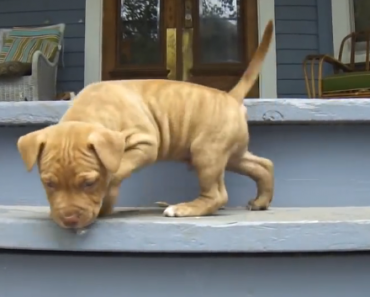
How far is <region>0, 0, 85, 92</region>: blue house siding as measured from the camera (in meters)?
4.10

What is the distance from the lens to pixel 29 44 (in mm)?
3947

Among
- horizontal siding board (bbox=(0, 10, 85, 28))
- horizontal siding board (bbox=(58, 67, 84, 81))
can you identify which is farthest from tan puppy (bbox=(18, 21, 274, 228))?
horizontal siding board (bbox=(0, 10, 85, 28))

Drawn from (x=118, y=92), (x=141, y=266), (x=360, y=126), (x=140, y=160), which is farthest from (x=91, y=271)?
(x=360, y=126)

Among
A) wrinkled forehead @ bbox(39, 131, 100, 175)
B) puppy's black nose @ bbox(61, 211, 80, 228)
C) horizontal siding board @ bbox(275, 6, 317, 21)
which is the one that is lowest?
puppy's black nose @ bbox(61, 211, 80, 228)

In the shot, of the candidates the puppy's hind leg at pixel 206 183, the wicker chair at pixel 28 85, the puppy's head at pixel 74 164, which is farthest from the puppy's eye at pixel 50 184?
the wicker chair at pixel 28 85

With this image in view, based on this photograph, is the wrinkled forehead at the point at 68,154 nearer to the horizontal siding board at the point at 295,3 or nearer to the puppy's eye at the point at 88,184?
the puppy's eye at the point at 88,184

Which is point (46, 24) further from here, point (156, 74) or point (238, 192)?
point (238, 192)

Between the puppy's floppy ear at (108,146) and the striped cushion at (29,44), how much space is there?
9.89 feet

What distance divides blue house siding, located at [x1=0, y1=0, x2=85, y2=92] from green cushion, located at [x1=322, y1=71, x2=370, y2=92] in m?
1.92

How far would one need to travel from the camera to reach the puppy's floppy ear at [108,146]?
3.32 feet

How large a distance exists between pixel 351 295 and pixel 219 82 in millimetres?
3104

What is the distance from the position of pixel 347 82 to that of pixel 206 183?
197 centimetres

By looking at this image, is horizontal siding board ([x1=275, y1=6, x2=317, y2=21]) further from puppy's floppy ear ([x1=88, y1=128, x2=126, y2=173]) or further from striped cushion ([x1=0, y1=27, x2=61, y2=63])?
puppy's floppy ear ([x1=88, y1=128, x2=126, y2=173])

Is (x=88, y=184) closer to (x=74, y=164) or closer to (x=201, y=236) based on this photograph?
(x=74, y=164)
